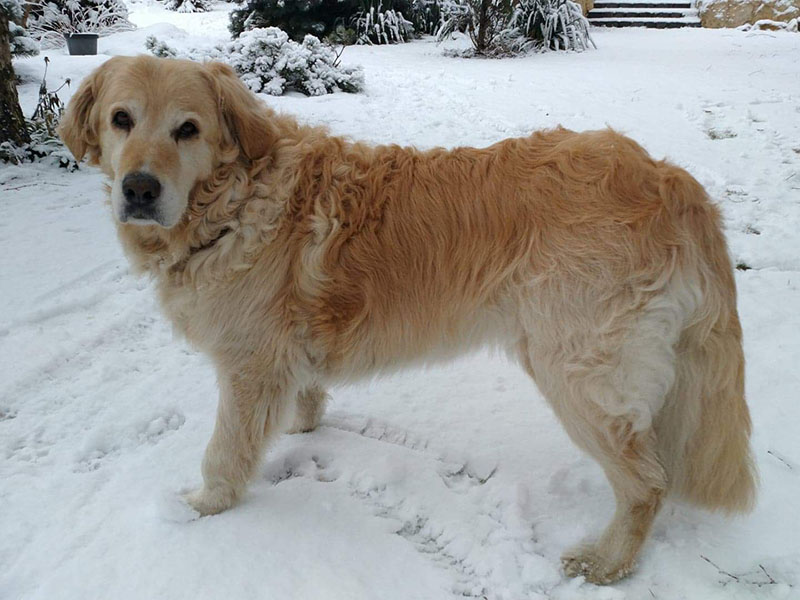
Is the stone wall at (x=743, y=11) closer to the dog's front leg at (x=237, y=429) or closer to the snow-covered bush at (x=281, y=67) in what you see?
the snow-covered bush at (x=281, y=67)

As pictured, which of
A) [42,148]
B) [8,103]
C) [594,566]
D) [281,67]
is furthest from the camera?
[281,67]

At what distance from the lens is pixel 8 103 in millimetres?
6070

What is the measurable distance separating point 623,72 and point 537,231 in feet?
30.7

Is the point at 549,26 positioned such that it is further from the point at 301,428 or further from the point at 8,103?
the point at 301,428

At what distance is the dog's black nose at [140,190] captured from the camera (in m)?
2.22

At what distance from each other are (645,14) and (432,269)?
16.7 meters

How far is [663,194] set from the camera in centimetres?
217

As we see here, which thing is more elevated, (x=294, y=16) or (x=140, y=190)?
(x=294, y=16)

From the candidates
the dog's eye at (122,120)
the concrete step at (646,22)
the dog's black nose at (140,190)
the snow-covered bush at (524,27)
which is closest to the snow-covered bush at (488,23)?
the snow-covered bush at (524,27)

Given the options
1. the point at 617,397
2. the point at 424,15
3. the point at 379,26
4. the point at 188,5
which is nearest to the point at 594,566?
the point at 617,397

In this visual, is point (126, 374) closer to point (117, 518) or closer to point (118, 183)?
point (117, 518)

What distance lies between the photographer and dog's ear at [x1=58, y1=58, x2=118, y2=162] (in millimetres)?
2525

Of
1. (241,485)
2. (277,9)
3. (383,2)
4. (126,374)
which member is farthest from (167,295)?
(383,2)

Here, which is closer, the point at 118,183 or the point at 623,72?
the point at 118,183
